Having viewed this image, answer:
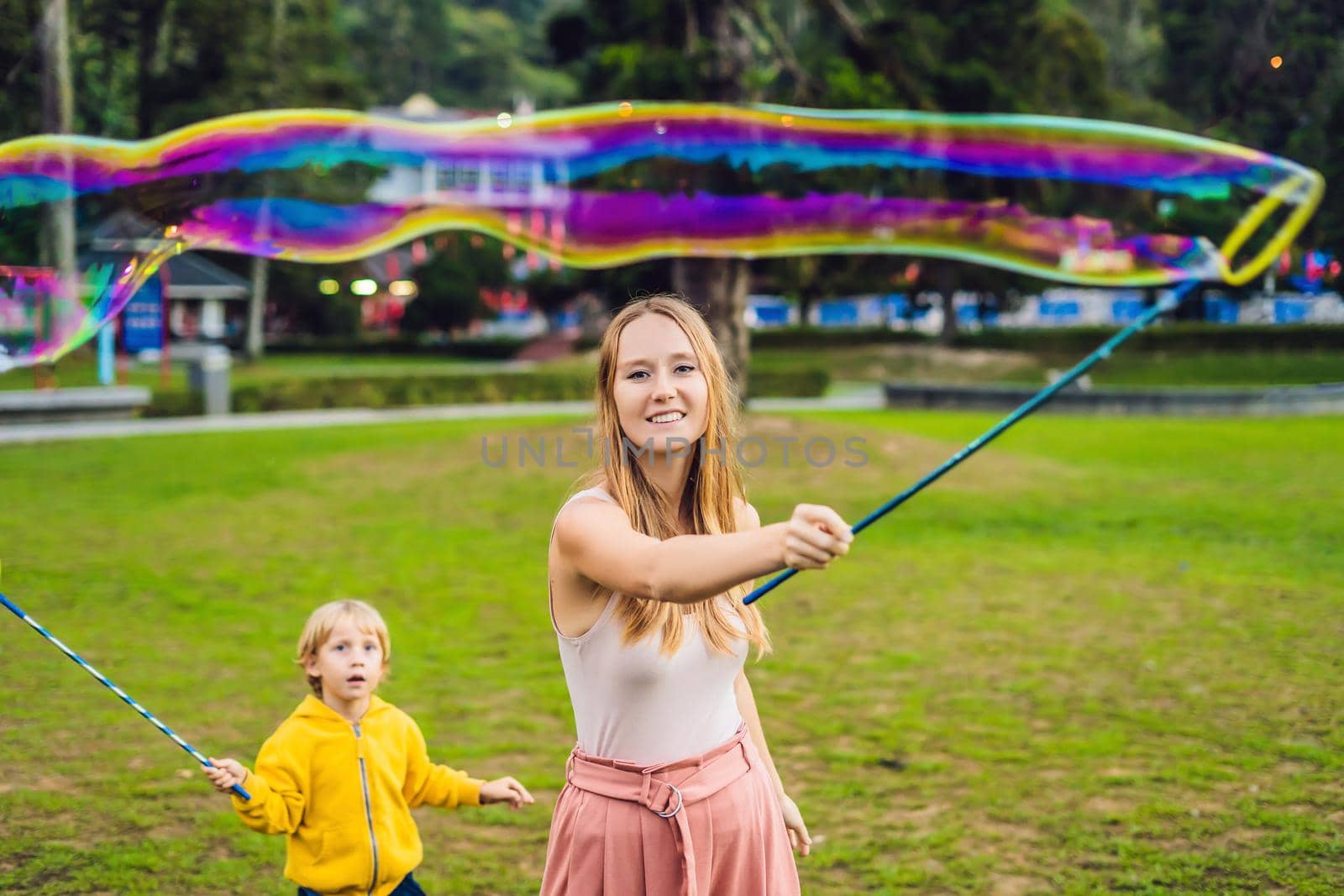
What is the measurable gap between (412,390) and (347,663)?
70.2 feet

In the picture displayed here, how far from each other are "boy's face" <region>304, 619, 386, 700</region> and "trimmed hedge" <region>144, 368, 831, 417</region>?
1724 centimetres

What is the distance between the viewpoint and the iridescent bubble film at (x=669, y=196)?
4645 millimetres

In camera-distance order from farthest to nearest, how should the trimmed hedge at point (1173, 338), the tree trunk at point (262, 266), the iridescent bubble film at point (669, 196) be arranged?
the tree trunk at point (262, 266) → the trimmed hedge at point (1173, 338) → the iridescent bubble film at point (669, 196)

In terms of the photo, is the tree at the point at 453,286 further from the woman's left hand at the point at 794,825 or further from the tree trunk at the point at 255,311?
the woman's left hand at the point at 794,825

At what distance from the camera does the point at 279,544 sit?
10.4 m

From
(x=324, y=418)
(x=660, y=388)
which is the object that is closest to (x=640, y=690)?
(x=660, y=388)

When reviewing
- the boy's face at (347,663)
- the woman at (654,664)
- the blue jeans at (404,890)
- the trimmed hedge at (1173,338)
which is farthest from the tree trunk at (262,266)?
the woman at (654,664)

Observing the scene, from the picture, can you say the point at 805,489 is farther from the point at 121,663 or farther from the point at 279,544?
the point at 121,663

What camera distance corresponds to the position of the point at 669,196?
5.82m

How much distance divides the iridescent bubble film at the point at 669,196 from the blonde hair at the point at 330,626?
1904mm

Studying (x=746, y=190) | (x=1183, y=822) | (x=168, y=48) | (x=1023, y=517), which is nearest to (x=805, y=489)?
(x=1023, y=517)

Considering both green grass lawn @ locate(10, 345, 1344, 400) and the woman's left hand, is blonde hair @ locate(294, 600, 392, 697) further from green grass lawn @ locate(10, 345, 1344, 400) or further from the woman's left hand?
green grass lawn @ locate(10, 345, 1344, 400)

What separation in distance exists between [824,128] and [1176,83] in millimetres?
32633

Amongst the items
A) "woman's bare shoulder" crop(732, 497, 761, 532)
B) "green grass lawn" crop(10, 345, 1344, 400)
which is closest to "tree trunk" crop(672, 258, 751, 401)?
"woman's bare shoulder" crop(732, 497, 761, 532)
